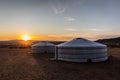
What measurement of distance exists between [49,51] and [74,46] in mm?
12247

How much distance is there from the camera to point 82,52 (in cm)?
1886

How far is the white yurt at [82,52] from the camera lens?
61.8 ft

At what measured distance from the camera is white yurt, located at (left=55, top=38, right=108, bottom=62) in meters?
18.8

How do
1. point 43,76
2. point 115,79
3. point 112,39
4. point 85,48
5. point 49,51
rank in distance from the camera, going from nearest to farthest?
point 115,79 < point 43,76 < point 85,48 < point 49,51 < point 112,39

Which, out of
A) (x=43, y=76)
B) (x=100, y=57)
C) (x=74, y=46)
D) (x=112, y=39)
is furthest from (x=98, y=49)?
(x=112, y=39)

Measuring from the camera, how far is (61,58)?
787 inches

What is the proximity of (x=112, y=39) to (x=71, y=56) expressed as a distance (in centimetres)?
12407

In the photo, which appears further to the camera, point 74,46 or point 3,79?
point 74,46

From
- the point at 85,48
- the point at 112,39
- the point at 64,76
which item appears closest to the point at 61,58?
the point at 85,48

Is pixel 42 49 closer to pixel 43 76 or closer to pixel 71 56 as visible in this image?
pixel 71 56

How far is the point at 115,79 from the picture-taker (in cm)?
1150

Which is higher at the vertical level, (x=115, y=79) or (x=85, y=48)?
(x=85, y=48)

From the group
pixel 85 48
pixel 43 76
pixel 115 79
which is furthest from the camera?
pixel 85 48

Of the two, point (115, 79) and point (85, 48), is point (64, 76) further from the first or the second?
point (85, 48)
